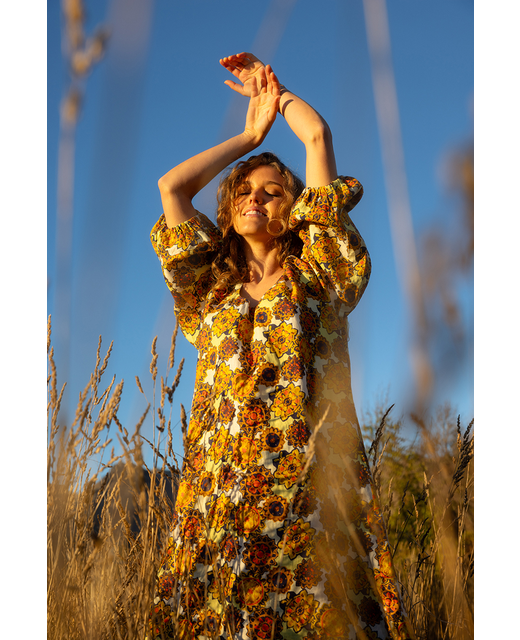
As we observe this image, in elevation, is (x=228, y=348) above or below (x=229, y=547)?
above

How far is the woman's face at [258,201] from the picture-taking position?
119 centimetres

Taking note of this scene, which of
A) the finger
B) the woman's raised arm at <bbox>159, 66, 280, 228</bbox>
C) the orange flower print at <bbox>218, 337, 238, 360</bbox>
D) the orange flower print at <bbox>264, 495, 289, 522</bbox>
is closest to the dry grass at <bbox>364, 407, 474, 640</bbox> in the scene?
the orange flower print at <bbox>264, 495, 289, 522</bbox>

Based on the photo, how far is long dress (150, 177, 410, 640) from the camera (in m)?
0.82

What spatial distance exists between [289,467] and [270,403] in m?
0.13

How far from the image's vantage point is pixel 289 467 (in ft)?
2.95

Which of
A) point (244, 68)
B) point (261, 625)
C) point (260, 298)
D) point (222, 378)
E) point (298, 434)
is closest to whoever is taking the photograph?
point (261, 625)

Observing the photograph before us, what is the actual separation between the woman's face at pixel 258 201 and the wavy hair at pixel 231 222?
0.01m

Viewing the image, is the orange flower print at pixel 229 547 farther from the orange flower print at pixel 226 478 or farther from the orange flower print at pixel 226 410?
the orange flower print at pixel 226 410

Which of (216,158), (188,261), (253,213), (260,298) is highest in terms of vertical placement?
(216,158)

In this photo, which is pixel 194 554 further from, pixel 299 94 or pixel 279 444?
pixel 299 94

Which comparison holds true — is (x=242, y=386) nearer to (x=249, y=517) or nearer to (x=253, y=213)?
(x=249, y=517)

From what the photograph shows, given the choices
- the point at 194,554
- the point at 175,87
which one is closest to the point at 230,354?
the point at 194,554

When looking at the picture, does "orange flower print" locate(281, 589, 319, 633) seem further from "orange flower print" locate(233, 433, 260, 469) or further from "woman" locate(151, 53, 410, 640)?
"orange flower print" locate(233, 433, 260, 469)

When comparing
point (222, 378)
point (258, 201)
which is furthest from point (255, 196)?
point (222, 378)
